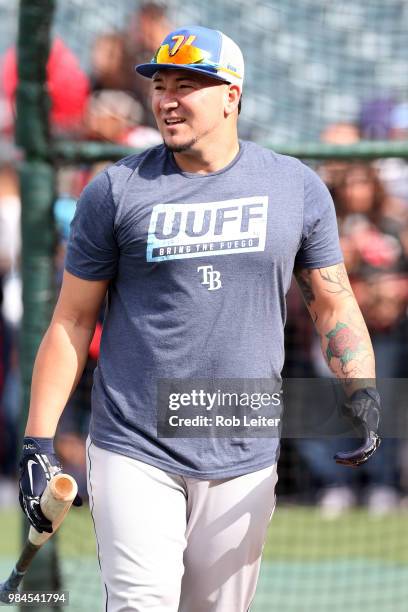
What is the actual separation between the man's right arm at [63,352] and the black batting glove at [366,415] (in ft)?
2.62

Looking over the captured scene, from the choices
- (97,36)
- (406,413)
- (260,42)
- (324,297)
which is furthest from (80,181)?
(324,297)

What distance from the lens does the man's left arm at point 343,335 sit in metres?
3.55

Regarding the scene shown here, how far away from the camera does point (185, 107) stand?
3406mm

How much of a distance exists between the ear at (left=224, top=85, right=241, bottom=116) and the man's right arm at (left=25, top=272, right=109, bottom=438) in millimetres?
624

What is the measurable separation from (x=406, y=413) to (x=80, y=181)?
1.89 m

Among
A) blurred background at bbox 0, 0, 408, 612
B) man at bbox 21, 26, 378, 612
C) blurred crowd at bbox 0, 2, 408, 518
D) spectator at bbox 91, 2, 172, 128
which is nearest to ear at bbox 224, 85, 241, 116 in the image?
man at bbox 21, 26, 378, 612

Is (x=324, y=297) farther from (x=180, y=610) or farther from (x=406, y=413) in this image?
(x=406, y=413)

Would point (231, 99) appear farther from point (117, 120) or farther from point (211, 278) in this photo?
point (117, 120)

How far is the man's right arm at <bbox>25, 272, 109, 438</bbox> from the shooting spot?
3.40 meters

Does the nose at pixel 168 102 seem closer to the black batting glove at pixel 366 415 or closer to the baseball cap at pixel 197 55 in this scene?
the baseball cap at pixel 197 55

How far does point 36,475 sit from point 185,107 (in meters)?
1.12

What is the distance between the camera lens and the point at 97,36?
18.6 feet

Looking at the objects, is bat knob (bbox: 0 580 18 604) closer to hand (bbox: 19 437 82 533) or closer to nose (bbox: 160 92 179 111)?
hand (bbox: 19 437 82 533)

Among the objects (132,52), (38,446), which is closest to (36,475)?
(38,446)
